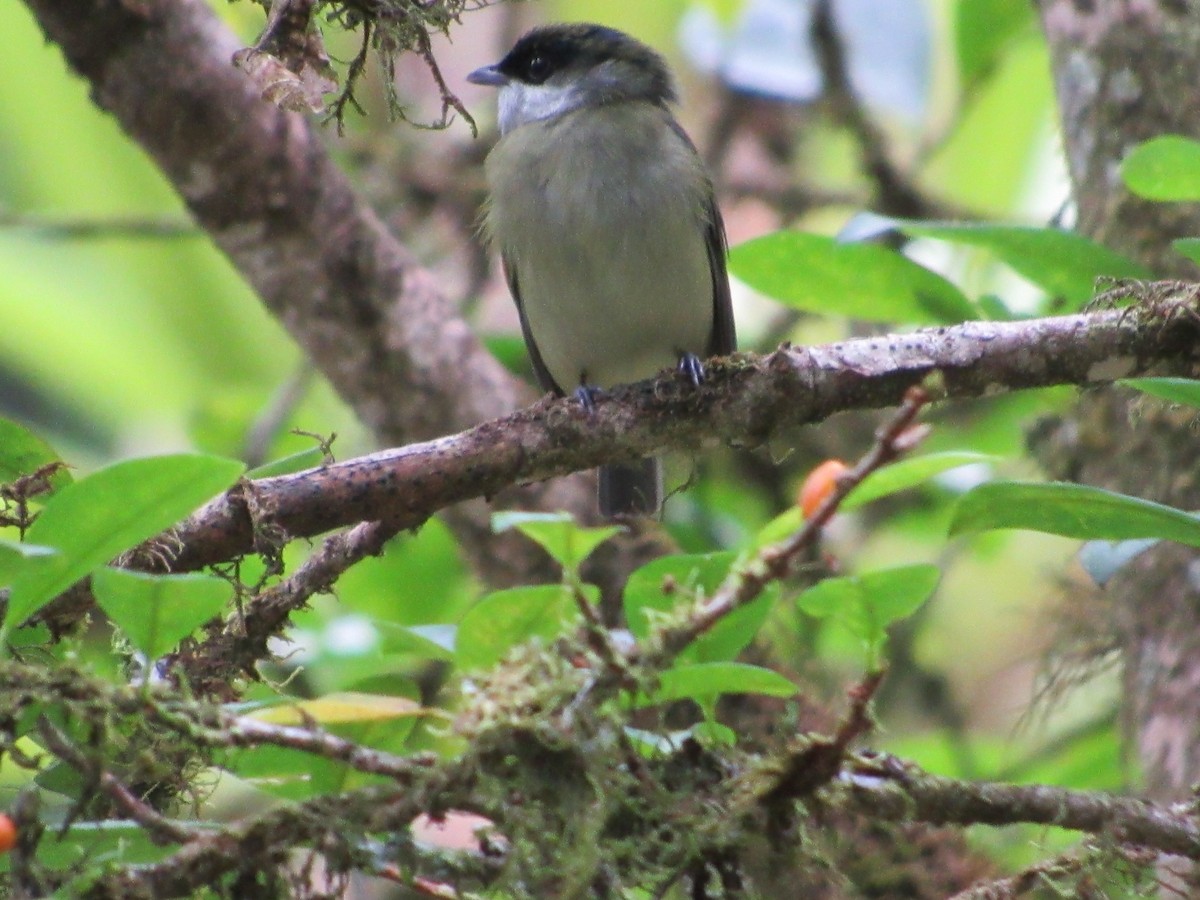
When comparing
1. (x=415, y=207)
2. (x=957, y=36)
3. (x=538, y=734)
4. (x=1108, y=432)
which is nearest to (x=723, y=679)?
(x=538, y=734)

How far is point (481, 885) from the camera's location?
1.63 m

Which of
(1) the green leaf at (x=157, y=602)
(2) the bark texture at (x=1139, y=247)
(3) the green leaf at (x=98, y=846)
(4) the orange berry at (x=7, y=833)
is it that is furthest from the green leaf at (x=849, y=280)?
(4) the orange berry at (x=7, y=833)

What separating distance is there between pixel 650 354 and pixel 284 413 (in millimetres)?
1313

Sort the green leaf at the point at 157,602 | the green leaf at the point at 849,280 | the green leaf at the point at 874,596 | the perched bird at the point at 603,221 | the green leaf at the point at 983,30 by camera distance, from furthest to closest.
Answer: the green leaf at the point at 983,30 → the perched bird at the point at 603,221 → the green leaf at the point at 849,280 → the green leaf at the point at 874,596 → the green leaf at the point at 157,602

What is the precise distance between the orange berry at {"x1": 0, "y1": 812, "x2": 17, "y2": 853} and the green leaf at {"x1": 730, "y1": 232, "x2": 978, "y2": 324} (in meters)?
2.03

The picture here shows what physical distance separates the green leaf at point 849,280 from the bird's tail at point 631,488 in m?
1.14

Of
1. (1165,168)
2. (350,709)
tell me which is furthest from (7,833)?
(1165,168)

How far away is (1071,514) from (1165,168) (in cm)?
85

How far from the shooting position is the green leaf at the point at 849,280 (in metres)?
3.08

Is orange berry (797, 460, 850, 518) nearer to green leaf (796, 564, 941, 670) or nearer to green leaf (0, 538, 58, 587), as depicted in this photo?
green leaf (796, 564, 941, 670)

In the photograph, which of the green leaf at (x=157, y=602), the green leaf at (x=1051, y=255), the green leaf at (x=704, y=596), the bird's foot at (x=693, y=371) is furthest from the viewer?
the green leaf at (x=1051, y=255)

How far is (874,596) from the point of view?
1.63 meters

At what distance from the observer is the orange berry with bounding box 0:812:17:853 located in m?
1.36

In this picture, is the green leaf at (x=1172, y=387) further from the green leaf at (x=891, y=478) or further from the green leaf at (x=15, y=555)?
the green leaf at (x=15, y=555)
